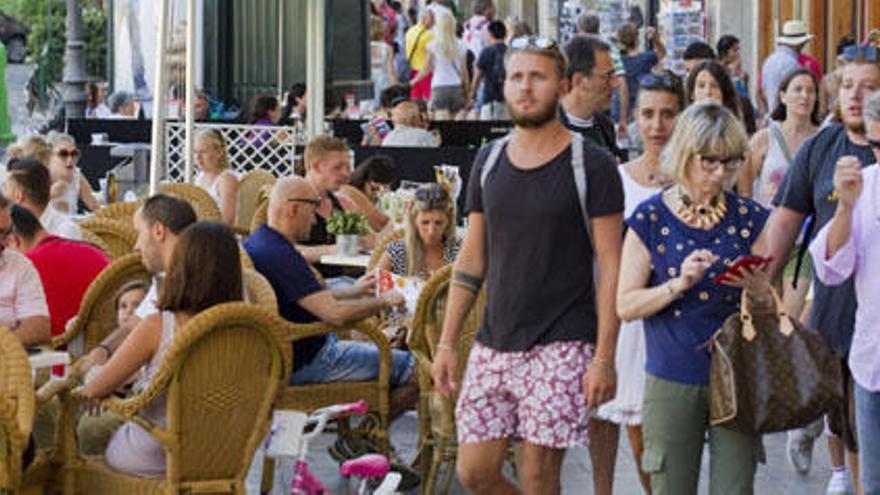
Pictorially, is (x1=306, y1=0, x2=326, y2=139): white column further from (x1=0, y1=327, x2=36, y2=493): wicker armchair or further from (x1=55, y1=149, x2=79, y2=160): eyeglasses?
(x1=0, y1=327, x2=36, y2=493): wicker armchair

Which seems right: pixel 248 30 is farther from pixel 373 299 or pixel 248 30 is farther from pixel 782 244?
pixel 782 244

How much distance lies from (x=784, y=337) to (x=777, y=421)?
0.81ft

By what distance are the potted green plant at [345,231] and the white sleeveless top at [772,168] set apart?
2.48m

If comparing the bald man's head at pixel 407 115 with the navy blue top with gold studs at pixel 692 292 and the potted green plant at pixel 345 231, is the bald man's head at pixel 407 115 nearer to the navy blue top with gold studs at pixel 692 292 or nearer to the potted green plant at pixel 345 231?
the potted green plant at pixel 345 231

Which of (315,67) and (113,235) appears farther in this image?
(315,67)

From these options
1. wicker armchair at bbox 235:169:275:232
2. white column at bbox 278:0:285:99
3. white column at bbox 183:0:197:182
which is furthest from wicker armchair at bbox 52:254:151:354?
white column at bbox 278:0:285:99

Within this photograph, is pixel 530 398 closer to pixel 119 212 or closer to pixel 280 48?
pixel 119 212

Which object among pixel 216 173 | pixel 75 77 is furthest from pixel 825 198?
pixel 75 77

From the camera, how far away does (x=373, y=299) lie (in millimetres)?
9180

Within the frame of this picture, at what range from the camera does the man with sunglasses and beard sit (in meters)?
7.69

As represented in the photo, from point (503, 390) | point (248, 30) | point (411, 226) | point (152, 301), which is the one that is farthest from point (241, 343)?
point (248, 30)

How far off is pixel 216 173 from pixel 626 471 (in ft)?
17.7

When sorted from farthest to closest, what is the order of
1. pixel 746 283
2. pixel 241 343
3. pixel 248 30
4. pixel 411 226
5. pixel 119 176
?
pixel 248 30
pixel 119 176
pixel 411 226
pixel 241 343
pixel 746 283

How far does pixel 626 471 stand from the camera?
32.7 feet
